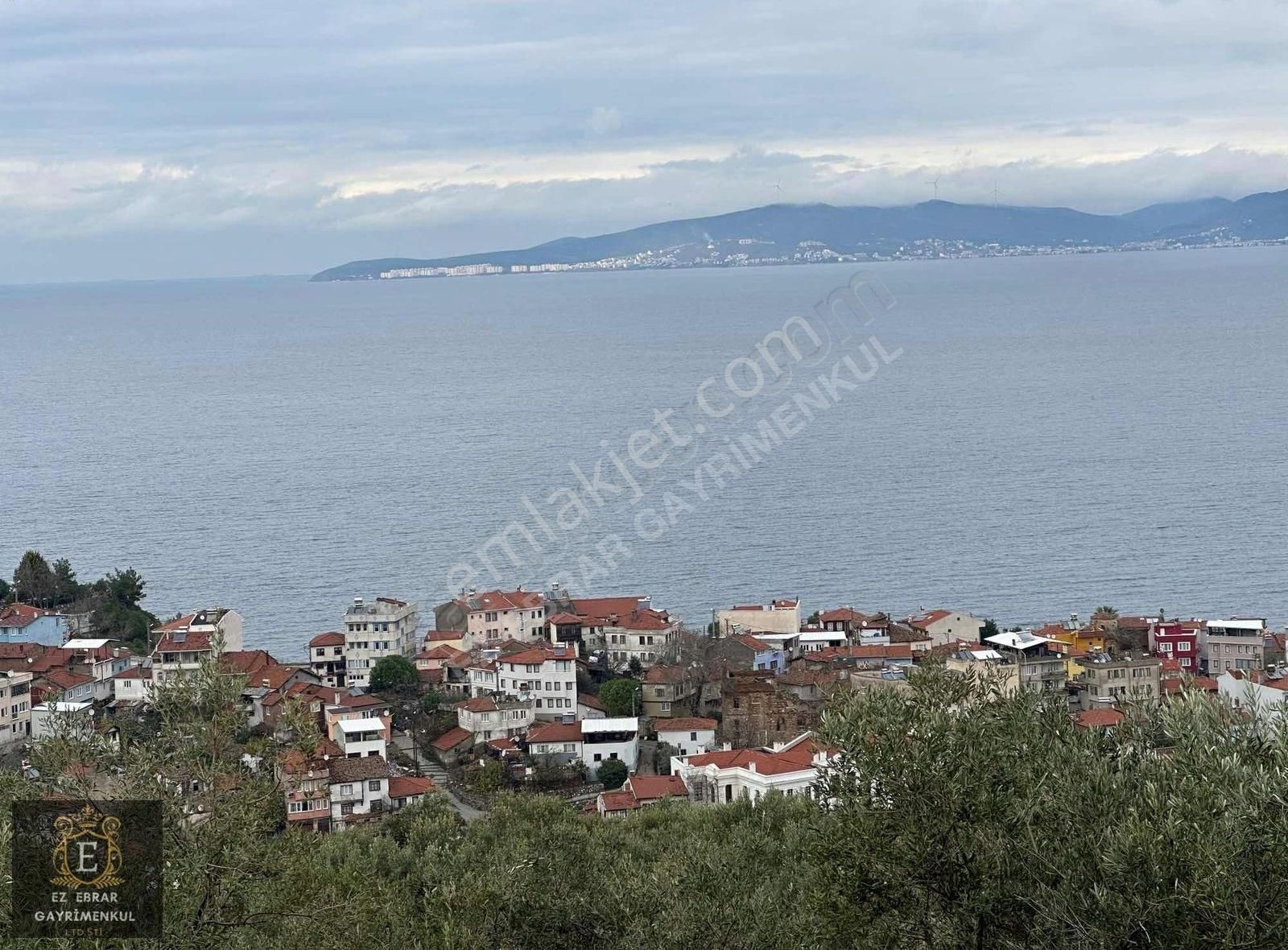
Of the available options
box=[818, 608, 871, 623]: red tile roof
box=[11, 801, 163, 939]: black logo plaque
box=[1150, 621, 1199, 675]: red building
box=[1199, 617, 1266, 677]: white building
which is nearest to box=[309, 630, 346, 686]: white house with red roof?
box=[818, 608, 871, 623]: red tile roof

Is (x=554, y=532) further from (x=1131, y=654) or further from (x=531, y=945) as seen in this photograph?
(x=531, y=945)

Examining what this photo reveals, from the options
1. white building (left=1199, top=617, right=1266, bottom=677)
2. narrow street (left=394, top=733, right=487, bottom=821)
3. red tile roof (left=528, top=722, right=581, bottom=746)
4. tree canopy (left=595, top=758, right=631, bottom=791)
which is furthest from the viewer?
white building (left=1199, top=617, right=1266, bottom=677)

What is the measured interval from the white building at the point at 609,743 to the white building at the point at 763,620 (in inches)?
258

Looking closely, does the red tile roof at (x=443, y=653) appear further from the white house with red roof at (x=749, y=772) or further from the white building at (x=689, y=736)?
the white house with red roof at (x=749, y=772)

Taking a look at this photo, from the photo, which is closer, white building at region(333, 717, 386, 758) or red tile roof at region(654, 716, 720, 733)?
white building at region(333, 717, 386, 758)

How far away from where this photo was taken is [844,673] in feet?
89.0

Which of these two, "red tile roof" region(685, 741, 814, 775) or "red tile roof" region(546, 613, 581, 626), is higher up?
"red tile roof" region(546, 613, 581, 626)

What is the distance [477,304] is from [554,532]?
467 ft

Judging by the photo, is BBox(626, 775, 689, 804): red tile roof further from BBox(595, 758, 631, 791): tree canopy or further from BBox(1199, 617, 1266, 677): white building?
BBox(1199, 617, 1266, 677): white building

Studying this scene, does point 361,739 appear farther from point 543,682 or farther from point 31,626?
point 31,626

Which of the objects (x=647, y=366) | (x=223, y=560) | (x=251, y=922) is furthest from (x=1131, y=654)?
(x=647, y=366)

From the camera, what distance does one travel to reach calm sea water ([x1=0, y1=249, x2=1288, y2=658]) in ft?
125

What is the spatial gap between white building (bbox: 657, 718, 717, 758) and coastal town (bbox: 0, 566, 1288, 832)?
0.03m

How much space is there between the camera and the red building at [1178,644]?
2856cm
